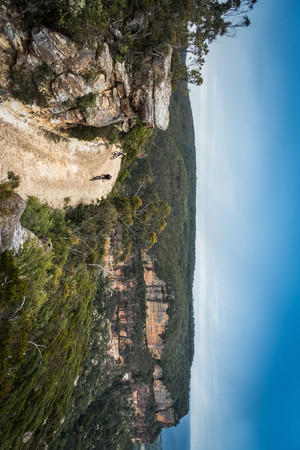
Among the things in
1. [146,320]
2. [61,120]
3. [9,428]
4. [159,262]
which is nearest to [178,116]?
[159,262]

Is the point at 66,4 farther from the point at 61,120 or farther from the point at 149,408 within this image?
the point at 149,408

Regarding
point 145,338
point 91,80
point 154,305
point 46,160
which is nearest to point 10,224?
point 46,160

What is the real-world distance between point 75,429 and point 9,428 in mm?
28776

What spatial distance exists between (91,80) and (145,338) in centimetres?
4596

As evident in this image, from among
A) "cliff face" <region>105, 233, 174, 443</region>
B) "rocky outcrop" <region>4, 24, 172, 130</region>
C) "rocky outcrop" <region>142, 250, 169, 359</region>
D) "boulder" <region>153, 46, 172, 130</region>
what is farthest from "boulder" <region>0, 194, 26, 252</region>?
"rocky outcrop" <region>142, 250, 169, 359</region>

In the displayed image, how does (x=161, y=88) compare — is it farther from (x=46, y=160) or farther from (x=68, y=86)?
(x=46, y=160)

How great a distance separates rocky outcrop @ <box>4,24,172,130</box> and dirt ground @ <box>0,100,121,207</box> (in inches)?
63.4

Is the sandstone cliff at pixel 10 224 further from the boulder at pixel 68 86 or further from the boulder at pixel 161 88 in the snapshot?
the boulder at pixel 161 88

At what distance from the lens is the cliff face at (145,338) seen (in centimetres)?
4434

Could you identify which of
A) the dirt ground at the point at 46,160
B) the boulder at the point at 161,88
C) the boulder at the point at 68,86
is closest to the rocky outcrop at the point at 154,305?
the dirt ground at the point at 46,160

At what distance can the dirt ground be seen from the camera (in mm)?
12031

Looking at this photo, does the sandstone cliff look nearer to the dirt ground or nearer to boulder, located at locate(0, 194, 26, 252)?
boulder, located at locate(0, 194, 26, 252)

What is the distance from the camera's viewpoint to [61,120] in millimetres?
12773

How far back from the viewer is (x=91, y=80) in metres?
11.6
